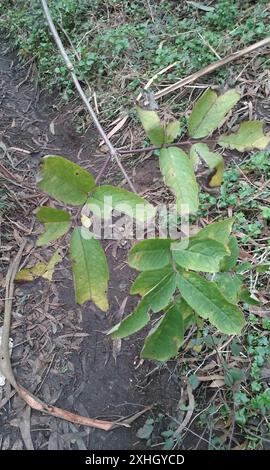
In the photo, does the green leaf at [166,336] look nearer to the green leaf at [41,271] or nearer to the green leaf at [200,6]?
the green leaf at [41,271]

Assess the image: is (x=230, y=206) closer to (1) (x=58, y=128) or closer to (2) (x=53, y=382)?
(2) (x=53, y=382)

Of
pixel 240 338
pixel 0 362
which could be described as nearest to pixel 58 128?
pixel 0 362

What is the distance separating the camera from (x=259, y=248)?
7.59 feet

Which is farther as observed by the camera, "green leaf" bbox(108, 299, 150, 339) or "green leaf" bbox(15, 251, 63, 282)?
"green leaf" bbox(15, 251, 63, 282)

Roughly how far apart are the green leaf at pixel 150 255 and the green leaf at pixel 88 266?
0.07 m

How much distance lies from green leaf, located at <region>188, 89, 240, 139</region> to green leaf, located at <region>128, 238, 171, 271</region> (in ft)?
1.09

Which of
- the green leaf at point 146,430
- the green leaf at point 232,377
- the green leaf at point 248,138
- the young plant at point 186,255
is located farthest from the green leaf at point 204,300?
the green leaf at point 146,430

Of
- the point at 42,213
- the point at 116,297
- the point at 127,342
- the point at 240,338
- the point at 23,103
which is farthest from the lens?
the point at 23,103

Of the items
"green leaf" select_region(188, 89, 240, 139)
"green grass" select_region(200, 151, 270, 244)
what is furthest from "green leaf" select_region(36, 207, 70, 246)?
"green grass" select_region(200, 151, 270, 244)

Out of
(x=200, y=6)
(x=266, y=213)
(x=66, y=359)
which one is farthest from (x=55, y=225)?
(x=200, y=6)

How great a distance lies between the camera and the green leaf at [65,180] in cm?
110

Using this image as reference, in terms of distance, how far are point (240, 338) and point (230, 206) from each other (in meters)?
0.73

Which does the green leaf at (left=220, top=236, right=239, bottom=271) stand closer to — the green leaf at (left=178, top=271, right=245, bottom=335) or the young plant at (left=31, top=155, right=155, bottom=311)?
the green leaf at (left=178, top=271, right=245, bottom=335)

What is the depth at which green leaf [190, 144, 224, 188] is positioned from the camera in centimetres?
124
